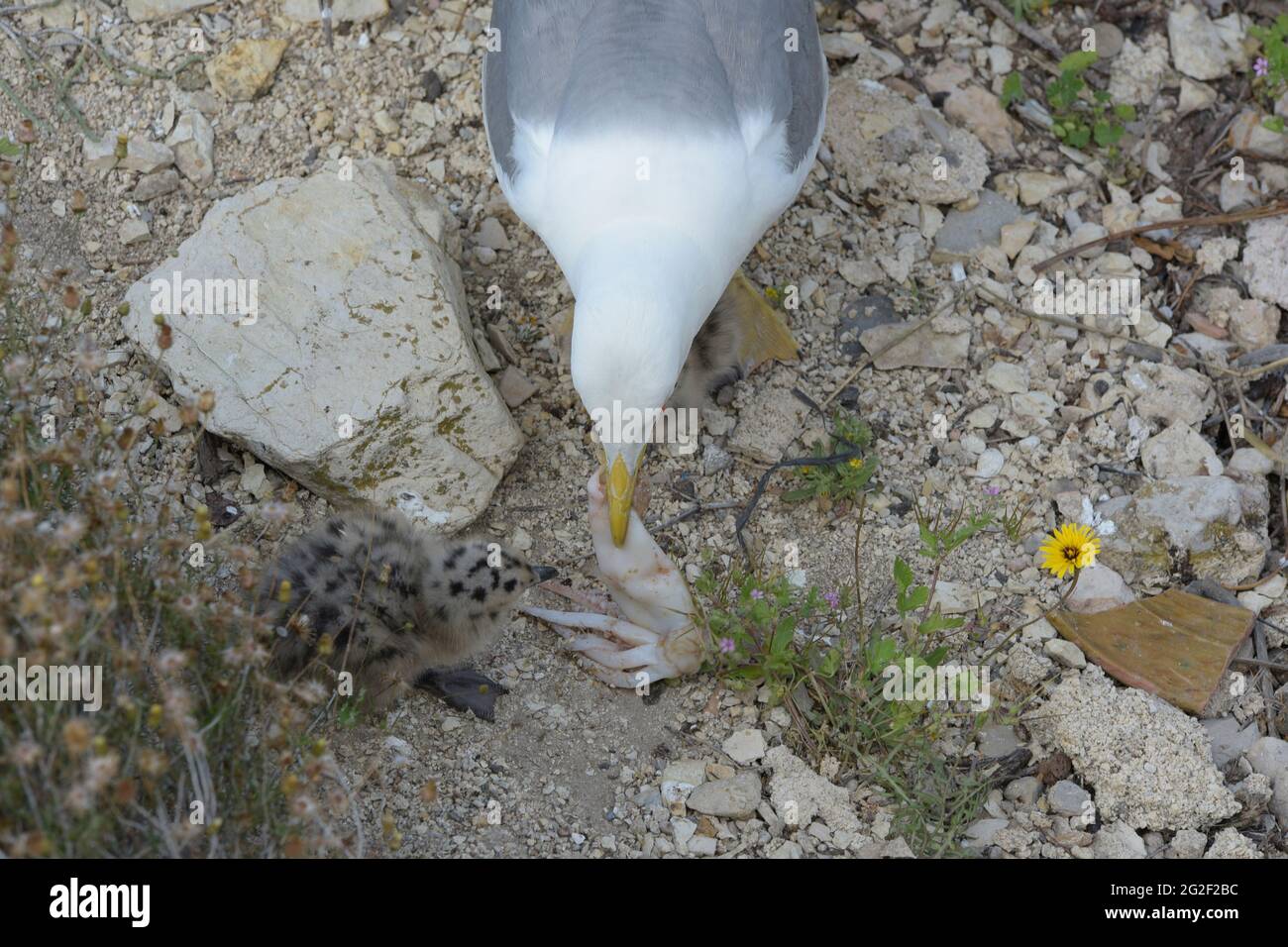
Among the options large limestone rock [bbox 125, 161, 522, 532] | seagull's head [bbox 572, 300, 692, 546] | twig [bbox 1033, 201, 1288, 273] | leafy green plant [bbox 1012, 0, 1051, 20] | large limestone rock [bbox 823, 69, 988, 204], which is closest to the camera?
seagull's head [bbox 572, 300, 692, 546]

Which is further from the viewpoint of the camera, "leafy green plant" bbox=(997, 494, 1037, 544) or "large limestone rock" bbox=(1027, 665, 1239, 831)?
"leafy green plant" bbox=(997, 494, 1037, 544)

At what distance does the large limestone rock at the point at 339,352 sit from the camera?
4590 mm

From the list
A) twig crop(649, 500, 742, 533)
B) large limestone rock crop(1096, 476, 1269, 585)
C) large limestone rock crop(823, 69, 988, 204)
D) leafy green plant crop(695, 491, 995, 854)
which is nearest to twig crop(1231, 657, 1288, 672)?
large limestone rock crop(1096, 476, 1269, 585)

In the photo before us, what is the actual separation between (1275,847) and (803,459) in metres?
1.95

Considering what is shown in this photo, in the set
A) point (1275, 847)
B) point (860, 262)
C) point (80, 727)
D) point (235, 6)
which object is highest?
point (235, 6)

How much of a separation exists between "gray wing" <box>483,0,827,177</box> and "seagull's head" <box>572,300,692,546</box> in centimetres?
81

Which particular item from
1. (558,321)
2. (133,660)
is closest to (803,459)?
(558,321)

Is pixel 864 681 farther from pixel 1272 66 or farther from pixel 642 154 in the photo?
pixel 1272 66

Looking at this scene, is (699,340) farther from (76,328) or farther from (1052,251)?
(76,328)

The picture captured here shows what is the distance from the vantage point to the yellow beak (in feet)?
13.5

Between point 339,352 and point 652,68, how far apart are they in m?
1.45

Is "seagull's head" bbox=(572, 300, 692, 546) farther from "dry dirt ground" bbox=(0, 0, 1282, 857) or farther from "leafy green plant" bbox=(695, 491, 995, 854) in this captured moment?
"dry dirt ground" bbox=(0, 0, 1282, 857)

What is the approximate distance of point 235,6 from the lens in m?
5.81

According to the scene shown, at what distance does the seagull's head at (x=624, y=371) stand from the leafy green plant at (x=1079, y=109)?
2.82 metres
